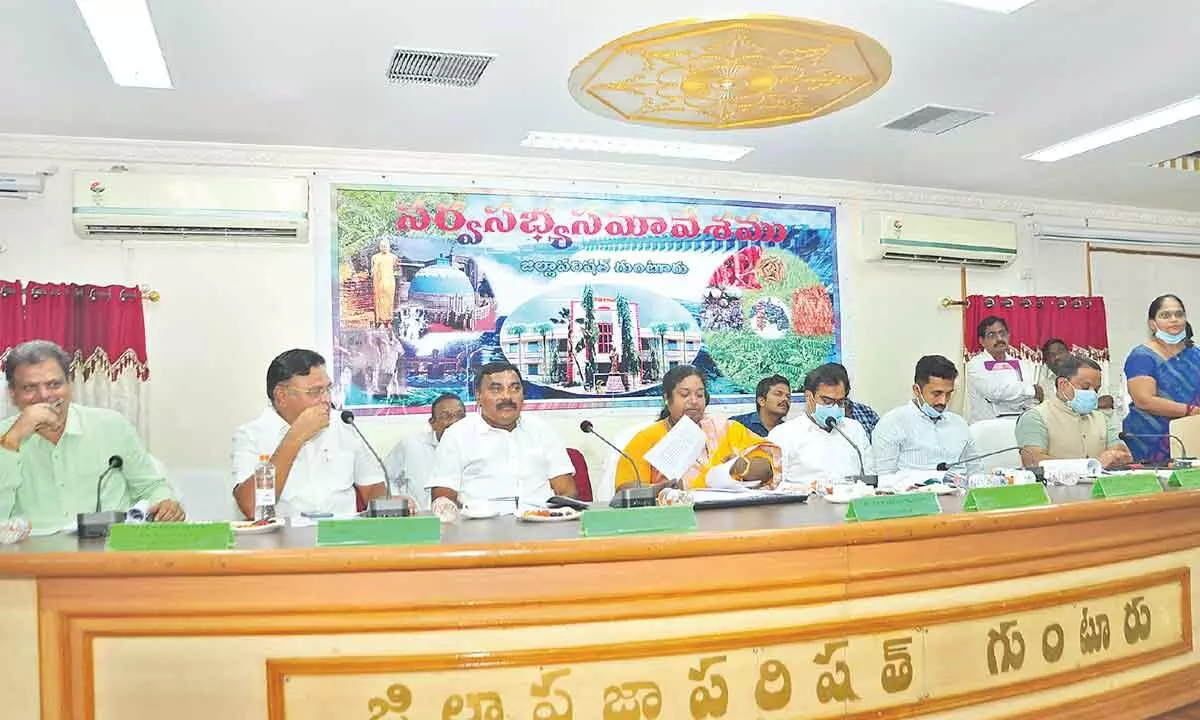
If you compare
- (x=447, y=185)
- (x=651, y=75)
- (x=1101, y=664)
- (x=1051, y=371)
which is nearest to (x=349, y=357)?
(x=447, y=185)

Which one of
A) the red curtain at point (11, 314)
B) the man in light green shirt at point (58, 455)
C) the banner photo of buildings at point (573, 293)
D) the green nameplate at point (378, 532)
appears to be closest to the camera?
the green nameplate at point (378, 532)

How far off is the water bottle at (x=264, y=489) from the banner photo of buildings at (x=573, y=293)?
2.02 metres

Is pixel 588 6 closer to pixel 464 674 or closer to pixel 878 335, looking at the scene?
pixel 464 674

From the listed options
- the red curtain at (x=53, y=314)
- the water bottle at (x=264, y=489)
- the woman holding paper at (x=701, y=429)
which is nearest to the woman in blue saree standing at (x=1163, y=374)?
the woman holding paper at (x=701, y=429)

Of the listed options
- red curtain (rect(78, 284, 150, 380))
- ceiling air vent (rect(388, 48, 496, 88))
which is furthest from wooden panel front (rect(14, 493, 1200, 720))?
red curtain (rect(78, 284, 150, 380))

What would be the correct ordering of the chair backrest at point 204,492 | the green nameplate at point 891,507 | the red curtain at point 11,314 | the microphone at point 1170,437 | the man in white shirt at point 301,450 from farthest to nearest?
1. the chair backrest at point 204,492
2. the red curtain at point 11,314
3. the microphone at point 1170,437
4. the man in white shirt at point 301,450
5. the green nameplate at point 891,507

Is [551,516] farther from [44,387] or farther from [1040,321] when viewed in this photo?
[1040,321]

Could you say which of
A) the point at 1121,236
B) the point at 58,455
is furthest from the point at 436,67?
the point at 1121,236

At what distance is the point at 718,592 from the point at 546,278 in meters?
3.77

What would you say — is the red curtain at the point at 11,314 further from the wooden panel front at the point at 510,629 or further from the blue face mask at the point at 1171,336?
the blue face mask at the point at 1171,336

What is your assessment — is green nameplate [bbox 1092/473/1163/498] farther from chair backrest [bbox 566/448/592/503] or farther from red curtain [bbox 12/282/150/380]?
red curtain [bbox 12/282/150/380]

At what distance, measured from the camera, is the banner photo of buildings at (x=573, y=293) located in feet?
17.4

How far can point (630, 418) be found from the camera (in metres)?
5.77

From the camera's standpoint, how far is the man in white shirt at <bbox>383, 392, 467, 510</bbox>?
4.94 metres
